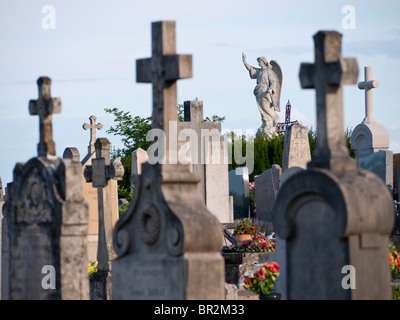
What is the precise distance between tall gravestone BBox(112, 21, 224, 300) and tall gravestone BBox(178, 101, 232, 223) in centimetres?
845

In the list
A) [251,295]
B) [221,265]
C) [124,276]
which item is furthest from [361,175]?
[251,295]

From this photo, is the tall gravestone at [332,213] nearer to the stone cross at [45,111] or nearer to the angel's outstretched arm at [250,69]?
the stone cross at [45,111]

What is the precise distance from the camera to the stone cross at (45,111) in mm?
9375

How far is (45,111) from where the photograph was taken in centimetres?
947

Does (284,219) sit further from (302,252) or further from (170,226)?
(170,226)

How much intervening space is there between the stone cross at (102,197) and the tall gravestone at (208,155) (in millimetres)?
2936

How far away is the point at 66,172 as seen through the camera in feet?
28.5

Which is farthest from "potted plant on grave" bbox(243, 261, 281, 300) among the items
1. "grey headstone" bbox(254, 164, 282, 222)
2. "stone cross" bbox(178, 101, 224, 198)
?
"grey headstone" bbox(254, 164, 282, 222)

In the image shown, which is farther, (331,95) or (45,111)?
(45,111)

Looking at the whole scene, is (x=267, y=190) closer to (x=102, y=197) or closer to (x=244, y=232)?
(x=244, y=232)

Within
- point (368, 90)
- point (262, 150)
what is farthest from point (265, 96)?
point (368, 90)

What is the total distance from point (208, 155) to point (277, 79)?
74.6 ft

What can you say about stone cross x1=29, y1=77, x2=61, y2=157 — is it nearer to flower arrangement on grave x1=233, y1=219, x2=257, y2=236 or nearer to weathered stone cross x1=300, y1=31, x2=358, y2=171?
weathered stone cross x1=300, y1=31, x2=358, y2=171
